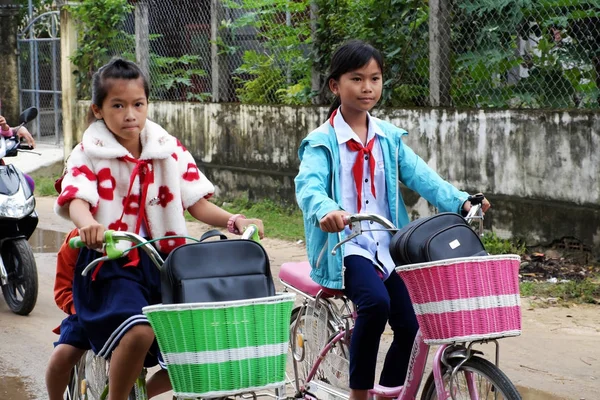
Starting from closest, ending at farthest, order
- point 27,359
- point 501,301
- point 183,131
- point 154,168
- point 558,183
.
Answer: point 501,301, point 154,168, point 27,359, point 558,183, point 183,131

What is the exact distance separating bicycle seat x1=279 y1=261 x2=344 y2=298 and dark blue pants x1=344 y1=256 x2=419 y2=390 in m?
0.17

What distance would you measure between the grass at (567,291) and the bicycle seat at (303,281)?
9.98ft

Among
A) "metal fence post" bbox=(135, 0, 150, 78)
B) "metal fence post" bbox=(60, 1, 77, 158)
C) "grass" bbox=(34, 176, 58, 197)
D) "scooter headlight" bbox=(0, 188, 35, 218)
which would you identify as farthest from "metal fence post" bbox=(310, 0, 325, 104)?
"metal fence post" bbox=(60, 1, 77, 158)

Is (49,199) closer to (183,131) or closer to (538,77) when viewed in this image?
(183,131)

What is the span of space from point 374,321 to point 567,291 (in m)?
3.57

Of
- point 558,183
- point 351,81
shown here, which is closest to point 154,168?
point 351,81

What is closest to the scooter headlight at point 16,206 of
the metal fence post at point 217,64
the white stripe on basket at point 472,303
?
the white stripe on basket at point 472,303

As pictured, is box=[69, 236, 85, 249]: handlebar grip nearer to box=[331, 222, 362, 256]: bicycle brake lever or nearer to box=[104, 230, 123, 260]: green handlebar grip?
box=[104, 230, 123, 260]: green handlebar grip

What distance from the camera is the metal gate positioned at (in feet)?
56.7

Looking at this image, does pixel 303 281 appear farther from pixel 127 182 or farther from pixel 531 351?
pixel 531 351

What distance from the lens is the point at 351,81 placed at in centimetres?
422

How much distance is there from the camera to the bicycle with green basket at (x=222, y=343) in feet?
9.41

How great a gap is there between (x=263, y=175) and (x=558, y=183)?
412 cm

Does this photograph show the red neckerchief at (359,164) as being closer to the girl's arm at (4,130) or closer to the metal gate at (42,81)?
the girl's arm at (4,130)
